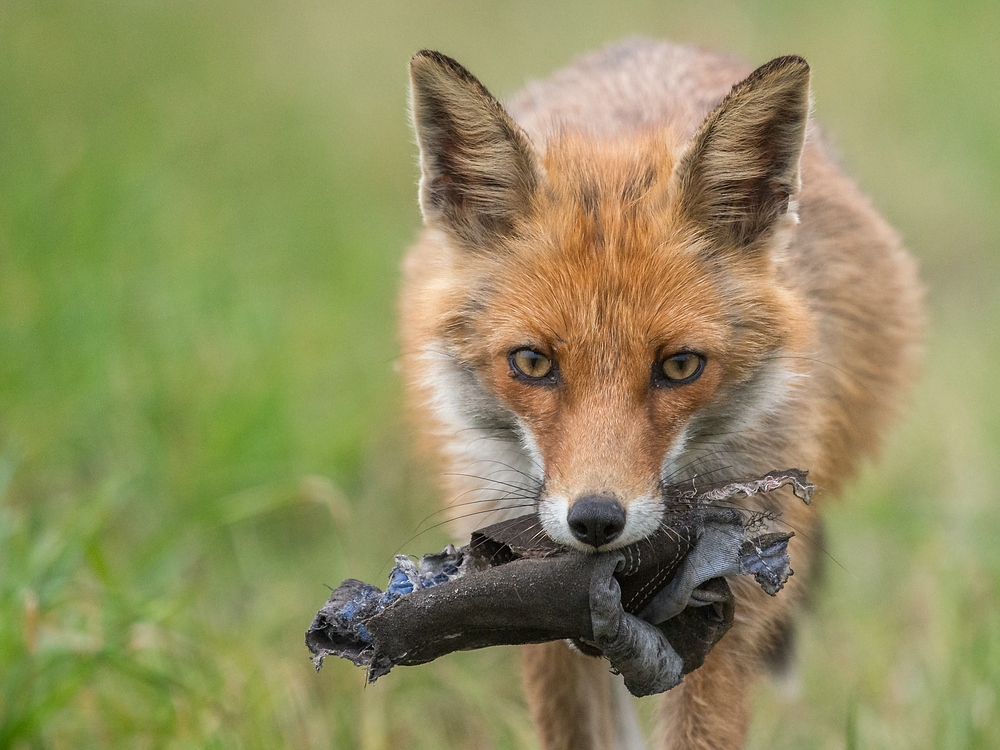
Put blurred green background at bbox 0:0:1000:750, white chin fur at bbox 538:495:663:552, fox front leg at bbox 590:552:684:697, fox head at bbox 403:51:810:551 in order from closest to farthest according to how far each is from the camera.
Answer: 1. fox front leg at bbox 590:552:684:697
2. white chin fur at bbox 538:495:663:552
3. fox head at bbox 403:51:810:551
4. blurred green background at bbox 0:0:1000:750

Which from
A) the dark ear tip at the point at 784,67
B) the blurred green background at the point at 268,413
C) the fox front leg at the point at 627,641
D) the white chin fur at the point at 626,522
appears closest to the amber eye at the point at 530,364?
the white chin fur at the point at 626,522

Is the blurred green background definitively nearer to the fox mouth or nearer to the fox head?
the fox head

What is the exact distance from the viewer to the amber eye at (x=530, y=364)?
12.3 ft

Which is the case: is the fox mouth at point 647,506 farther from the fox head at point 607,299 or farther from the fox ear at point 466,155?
the fox ear at point 466,155

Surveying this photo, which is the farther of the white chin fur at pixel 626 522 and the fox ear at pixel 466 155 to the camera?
the fox ear at pixel 466 155

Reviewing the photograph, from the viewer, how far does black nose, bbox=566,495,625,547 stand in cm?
331

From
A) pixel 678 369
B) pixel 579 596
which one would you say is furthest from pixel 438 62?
pixel 579 596

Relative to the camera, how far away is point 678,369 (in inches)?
147

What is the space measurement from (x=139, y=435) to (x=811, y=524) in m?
3.87

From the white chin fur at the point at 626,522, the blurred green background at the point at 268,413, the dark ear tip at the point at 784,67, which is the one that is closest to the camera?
the white chin fur at the point at 626,522

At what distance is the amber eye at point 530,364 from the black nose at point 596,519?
55cm

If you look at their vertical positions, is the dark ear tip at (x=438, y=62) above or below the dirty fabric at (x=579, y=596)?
above

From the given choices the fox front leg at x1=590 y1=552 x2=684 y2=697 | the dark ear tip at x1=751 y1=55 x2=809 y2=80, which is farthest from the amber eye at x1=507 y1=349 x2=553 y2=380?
the dark ear tip at x1=751 y1=55 x2=809 y2=80

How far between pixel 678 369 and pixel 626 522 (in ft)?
2.02
